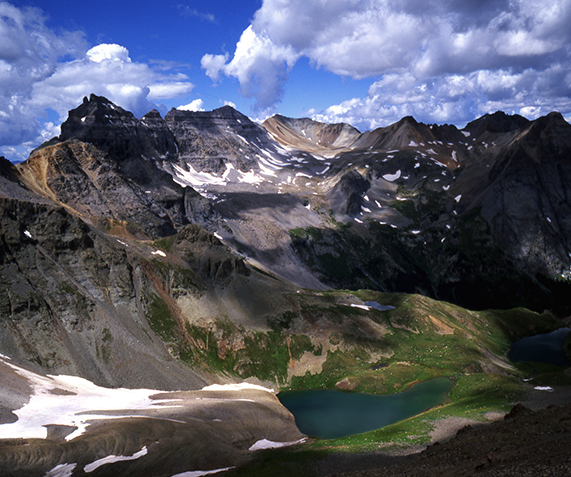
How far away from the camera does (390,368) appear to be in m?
99.4

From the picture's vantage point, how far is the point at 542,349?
418 ft

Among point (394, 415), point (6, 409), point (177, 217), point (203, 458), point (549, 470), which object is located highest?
point (177, 217)

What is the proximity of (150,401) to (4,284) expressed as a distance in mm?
35464

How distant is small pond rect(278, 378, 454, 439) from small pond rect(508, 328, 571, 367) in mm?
44347

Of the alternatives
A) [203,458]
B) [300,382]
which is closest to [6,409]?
[203,458]

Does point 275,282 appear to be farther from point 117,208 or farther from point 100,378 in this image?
point 117,208

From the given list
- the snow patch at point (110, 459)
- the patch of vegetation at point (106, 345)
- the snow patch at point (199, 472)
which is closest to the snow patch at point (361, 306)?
the patch of vegetation at point (106, 345)

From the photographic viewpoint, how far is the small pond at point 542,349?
11888 centimetres

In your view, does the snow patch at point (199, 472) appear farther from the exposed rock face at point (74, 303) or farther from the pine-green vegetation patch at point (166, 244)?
the pine-green vegetation patch at point (166, 244)

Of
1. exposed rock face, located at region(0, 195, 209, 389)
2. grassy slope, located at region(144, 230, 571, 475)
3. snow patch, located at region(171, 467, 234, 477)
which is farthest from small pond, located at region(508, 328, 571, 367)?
snow patch, located at region(171, 467, 234, 477)

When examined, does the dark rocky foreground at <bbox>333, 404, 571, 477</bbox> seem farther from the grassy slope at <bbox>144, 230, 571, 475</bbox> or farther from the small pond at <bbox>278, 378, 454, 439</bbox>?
the small pond at <bbox>278, 378, 454, 439</bbox>

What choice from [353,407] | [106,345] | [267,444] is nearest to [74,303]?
[106,345]

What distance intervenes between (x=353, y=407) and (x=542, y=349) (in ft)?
243

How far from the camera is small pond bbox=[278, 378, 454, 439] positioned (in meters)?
76.2
